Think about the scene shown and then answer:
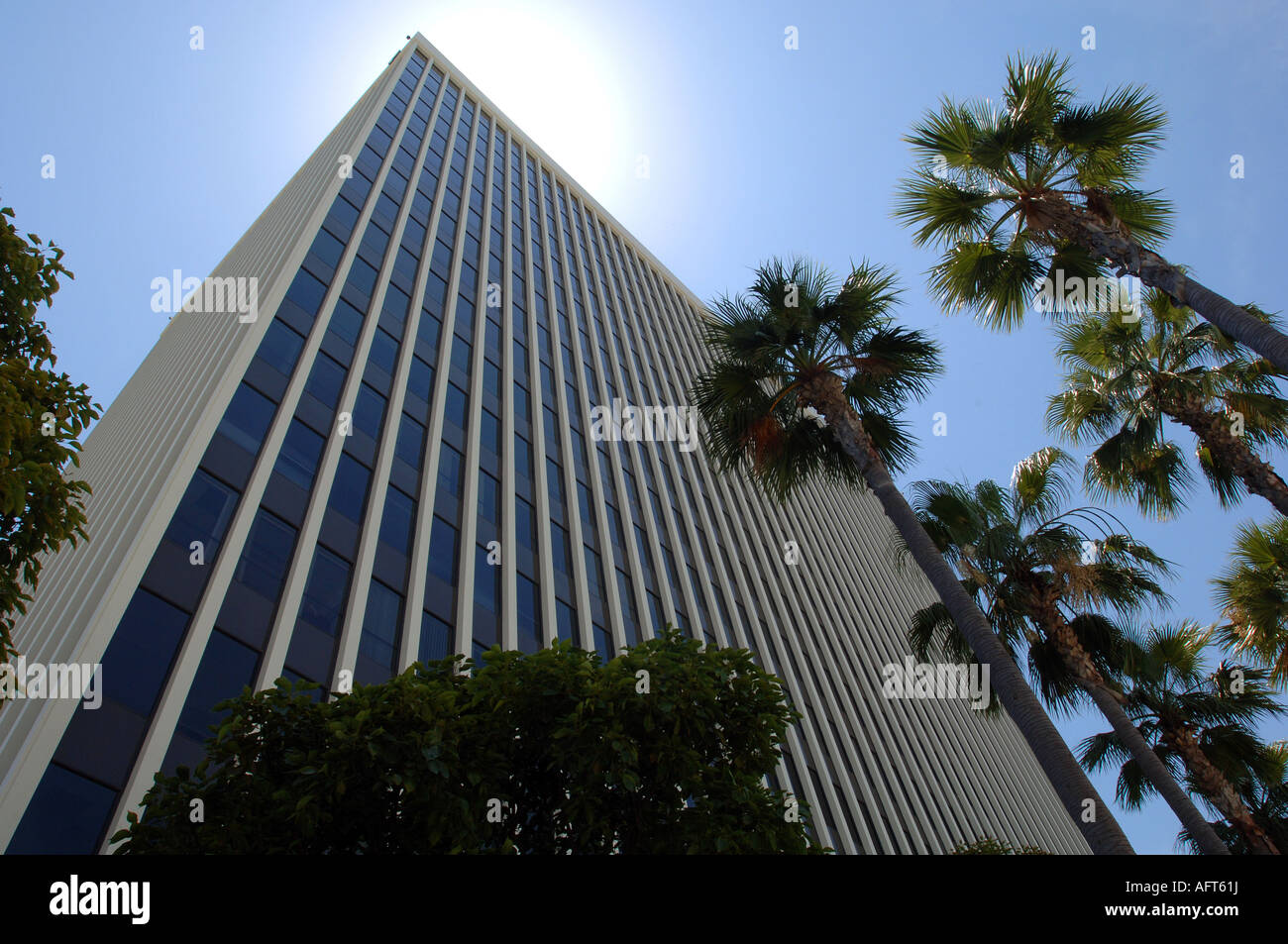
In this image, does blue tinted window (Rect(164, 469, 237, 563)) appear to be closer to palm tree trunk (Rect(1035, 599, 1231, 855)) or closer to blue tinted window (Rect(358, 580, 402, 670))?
blue tinted window (Rect(358, 580, 402, 670))

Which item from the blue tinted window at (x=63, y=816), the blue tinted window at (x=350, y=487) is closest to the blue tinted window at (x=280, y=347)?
the blue tinted window at (x=350, y=487)

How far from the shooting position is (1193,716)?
46.3 ft

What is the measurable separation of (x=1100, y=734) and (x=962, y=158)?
34.6ft

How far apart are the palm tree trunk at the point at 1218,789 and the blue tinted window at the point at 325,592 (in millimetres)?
14292

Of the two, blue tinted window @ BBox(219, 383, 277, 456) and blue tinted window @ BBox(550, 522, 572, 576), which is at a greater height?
blue tinted window @ BBox(550, 522, 572, 576)

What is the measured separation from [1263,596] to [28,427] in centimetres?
1708

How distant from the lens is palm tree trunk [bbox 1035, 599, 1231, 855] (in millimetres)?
10844

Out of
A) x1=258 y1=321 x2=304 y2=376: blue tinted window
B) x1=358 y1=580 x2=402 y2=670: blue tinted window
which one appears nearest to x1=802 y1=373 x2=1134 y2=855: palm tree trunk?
x1=358 y1=580 x2=402 y2=670: blue tinted window

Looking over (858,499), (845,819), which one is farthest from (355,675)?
(858,499)

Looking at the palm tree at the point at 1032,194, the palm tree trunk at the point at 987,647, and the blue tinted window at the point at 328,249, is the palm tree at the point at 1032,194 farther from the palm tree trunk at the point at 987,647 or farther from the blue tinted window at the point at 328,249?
the blue tinted window at the point at 328,249

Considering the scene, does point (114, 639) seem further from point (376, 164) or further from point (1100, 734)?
point (376, 164)

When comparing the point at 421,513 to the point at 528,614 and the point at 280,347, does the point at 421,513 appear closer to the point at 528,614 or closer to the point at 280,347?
the point at 528,614

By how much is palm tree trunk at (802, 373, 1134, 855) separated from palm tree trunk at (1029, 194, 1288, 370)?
13.3 ft
